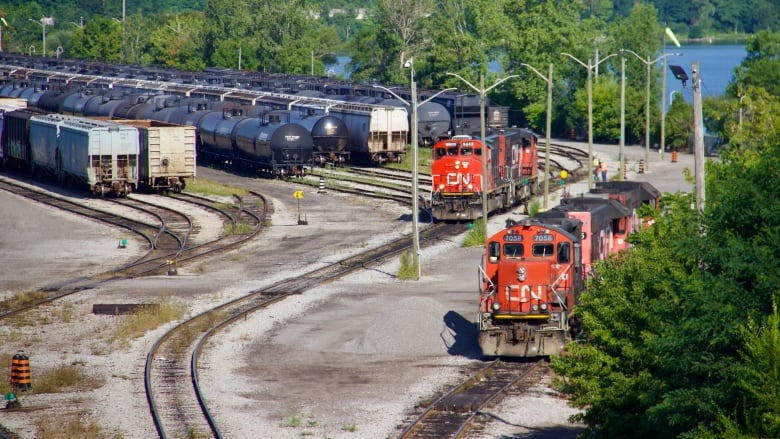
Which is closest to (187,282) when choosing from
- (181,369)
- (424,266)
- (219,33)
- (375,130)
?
(424,266)

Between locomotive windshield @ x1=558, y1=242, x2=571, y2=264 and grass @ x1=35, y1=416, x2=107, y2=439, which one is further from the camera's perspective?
locomotive windshield @ x1=558, y1=242, x2=571, y2=264

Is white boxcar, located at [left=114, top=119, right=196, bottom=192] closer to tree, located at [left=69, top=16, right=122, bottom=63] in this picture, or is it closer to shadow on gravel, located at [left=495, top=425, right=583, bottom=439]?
shadow on gravel, located at [left=495, top=425, right=583, bottom=439]

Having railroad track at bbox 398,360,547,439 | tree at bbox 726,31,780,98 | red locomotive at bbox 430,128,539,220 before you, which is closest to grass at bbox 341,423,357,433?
railroad track at bbox 398,360,547,439

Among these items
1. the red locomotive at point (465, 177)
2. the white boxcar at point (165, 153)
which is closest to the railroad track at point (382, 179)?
the red locomotive at point (465, 177)

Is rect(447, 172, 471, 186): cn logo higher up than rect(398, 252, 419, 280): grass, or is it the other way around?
rect(447, 172, 471, 186): cn logo

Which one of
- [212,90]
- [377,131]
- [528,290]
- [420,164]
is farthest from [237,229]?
[212,90]

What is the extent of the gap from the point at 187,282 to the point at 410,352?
12.0 m

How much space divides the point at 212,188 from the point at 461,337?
34546mm

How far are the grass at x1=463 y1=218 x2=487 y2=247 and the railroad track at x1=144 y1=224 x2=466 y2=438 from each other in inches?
93.4

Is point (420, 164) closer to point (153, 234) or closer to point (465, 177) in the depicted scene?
point (465, 177)

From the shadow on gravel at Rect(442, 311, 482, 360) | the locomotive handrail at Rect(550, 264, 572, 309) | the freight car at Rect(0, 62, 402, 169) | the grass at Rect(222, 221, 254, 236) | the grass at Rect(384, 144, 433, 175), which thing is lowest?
the shadow on gravel at Rect(442, 311, 482, 360)

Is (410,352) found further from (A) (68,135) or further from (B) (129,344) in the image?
(A) (68,135)

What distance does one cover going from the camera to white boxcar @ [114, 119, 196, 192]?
5872 cm

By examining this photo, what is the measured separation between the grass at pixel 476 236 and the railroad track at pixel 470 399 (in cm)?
1769
